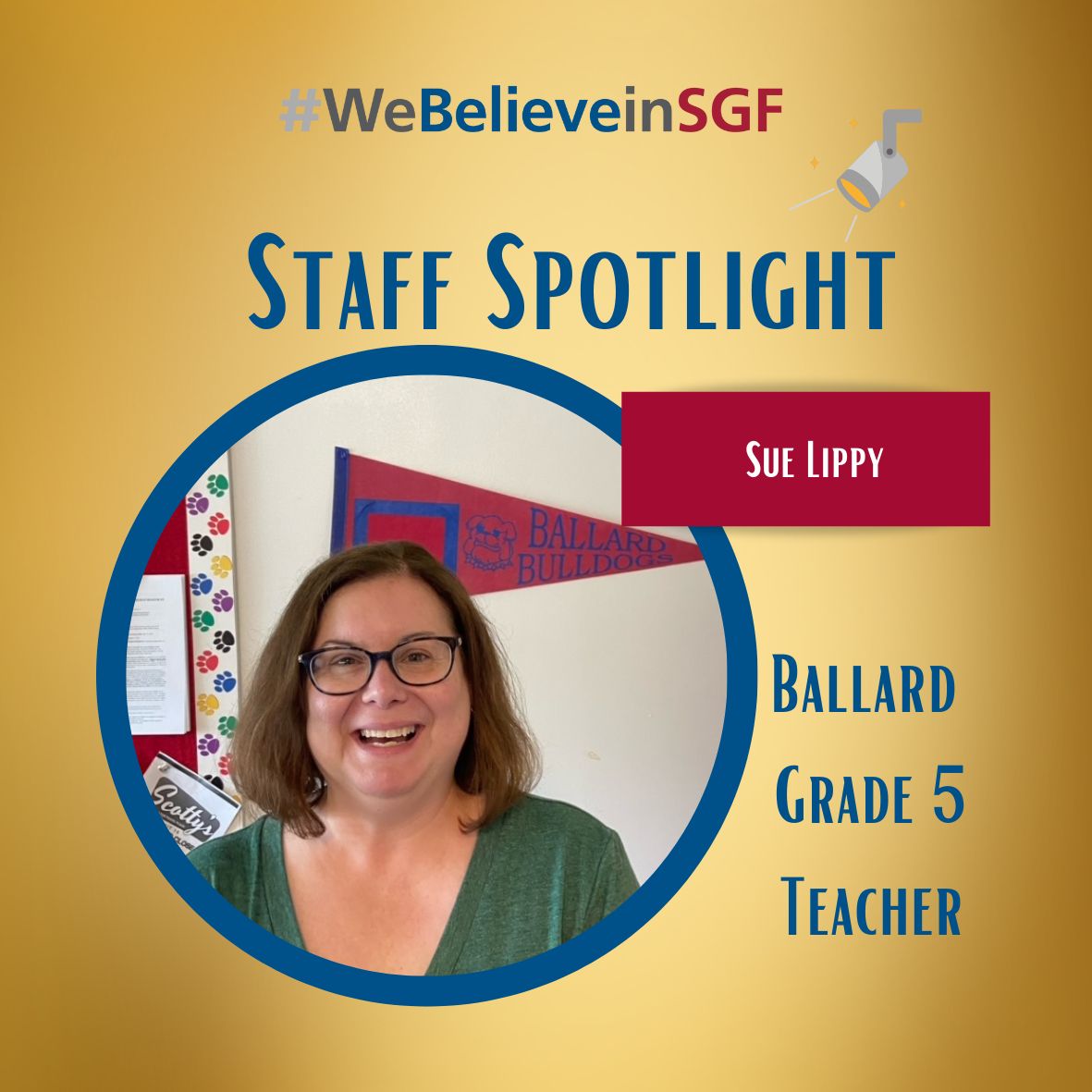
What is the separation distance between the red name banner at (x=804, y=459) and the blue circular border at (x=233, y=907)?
0.05 meters

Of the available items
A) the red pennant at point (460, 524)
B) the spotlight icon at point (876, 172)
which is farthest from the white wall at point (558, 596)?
the spotlight icon at point (876, 172)

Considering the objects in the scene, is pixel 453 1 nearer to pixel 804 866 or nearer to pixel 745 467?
pixel 745 467

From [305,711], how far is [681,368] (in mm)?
699

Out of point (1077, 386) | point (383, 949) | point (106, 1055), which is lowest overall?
point (106, 1055)

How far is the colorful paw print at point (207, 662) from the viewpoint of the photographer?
170 cm

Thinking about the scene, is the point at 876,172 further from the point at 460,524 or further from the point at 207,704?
the point at 207,704

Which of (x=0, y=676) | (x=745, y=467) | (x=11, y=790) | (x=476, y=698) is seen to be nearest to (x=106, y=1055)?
(x=11, y=790)

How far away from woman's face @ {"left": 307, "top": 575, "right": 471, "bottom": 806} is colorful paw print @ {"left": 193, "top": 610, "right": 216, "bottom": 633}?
0.50 feet

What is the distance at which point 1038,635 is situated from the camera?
5.59ft

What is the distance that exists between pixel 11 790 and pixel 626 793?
34.2 inches

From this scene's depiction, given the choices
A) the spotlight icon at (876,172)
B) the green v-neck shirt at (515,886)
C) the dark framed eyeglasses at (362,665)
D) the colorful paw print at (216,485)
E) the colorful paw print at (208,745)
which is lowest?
the green v-neck shirt at (515,886)

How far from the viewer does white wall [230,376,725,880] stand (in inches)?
66.5

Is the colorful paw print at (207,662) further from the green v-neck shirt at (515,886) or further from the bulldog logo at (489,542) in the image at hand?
the bulldog logo at (489,542)

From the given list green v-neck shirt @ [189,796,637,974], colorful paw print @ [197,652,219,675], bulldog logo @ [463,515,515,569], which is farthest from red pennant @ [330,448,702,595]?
green v-neck shirt @ [189,796,637,974]
